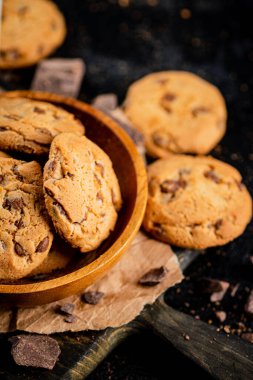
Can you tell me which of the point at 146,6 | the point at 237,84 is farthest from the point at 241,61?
the point at 146,6

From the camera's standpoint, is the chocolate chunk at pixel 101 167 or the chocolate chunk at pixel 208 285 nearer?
the chocolate chunk at pixel 101 167

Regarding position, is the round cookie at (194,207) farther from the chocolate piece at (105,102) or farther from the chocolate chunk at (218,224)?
the chocolate piece at (105,102)

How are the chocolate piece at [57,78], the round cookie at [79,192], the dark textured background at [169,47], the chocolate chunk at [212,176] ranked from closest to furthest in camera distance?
1. the round cookie at [79,192]
2. the chocolate chunk at [212,176]
3. the chocolate piece at [57,78]
4. the dark textured background at [169,47]

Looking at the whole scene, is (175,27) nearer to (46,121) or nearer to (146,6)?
(146,6)

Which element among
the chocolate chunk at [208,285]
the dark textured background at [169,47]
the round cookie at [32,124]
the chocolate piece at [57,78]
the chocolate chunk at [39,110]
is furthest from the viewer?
the dark textured background at [169,47]

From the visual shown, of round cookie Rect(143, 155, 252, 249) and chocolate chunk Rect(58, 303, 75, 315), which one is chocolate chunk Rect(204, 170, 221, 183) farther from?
chocolate chunk Rect(58, 303, 75, 315)

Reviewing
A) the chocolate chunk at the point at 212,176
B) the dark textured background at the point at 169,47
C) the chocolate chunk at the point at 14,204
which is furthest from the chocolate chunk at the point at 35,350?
the dark textured background at the point at 169,47

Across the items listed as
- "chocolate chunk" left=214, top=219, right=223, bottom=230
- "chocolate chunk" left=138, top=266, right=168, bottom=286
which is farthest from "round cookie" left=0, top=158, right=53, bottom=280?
"chocolate chunk" left=214, top=219, right=223, bottom=230
